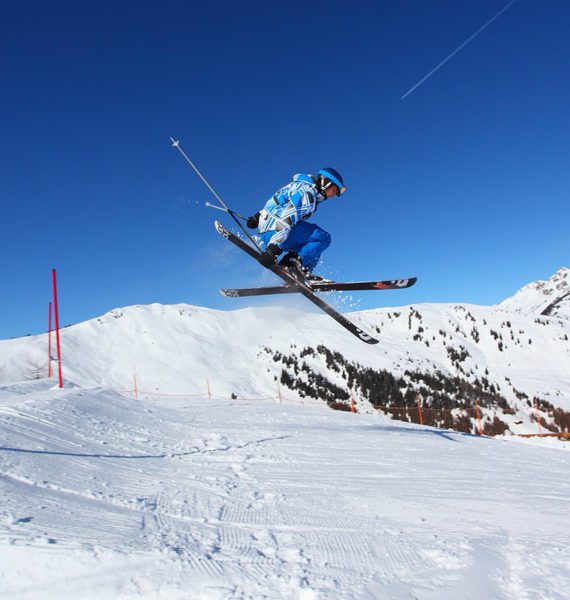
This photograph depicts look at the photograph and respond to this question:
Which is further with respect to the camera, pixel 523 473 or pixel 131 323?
pixel 131 323

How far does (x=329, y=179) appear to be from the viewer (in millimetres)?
7094

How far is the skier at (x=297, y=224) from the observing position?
704cm

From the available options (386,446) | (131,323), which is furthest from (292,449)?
(131,323)

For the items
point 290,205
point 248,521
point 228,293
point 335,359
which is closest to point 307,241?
point 290,205

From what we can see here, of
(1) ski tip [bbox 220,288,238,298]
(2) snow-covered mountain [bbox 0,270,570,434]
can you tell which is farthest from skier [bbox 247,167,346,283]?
(2) snow-covered mountain [bbox 0,270,570,434]

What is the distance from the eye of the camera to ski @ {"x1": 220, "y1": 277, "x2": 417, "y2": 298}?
8.02 meters

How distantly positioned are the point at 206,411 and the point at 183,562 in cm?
823

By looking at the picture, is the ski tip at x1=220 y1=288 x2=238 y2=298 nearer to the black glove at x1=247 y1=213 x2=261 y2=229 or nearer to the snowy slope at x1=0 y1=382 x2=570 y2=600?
the black glove at x1=247 y1=213 x2=261 y2=229

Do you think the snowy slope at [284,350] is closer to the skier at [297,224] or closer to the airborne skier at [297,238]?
the airborne skier at [297,238]

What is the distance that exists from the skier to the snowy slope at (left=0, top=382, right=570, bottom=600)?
345 cm

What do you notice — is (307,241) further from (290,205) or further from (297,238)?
(290,205)

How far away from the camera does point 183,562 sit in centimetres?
192

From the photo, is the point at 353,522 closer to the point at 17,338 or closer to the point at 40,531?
the point at 40,531

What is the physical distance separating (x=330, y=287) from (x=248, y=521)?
576 cm
